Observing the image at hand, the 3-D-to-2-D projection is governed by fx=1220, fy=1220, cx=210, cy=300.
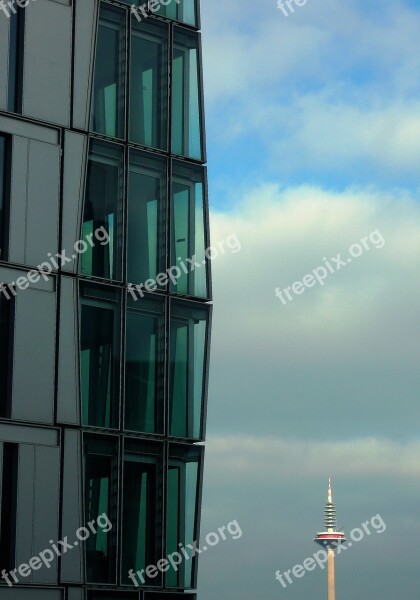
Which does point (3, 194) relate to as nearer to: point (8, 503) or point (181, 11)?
point (8, 503)

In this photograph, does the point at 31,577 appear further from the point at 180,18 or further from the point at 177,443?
the point at 180,18

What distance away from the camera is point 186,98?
1265 inches

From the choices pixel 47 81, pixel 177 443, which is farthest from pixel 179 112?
pixel 177 443

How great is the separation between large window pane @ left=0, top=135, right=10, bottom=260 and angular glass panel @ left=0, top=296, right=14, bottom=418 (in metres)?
1.14

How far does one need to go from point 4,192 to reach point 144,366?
5407 mm

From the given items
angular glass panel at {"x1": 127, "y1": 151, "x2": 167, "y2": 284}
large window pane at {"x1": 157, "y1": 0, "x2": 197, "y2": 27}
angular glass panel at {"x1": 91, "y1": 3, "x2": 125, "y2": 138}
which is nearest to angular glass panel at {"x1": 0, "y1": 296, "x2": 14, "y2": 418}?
angular glass panel at {"x1": 127, "y1": 151, "x2": 167, "y2": 284}

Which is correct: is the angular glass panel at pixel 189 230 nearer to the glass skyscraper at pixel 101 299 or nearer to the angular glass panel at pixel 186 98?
the glass skyscraper at pixel 101 299

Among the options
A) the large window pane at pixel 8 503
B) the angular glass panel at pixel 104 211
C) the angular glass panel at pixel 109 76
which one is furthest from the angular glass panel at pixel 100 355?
the angular glass panel at pixel 109 76

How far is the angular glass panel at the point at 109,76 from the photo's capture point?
30266 millimetres

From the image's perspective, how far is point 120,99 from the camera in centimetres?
3069

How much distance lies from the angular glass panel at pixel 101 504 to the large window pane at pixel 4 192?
16.1 feet

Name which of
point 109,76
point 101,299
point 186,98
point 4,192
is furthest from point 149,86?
point 101,299

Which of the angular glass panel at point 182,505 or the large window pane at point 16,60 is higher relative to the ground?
the large window pane at point 16,60

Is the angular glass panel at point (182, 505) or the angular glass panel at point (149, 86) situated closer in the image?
the angular glass panel at point (182, 505)
